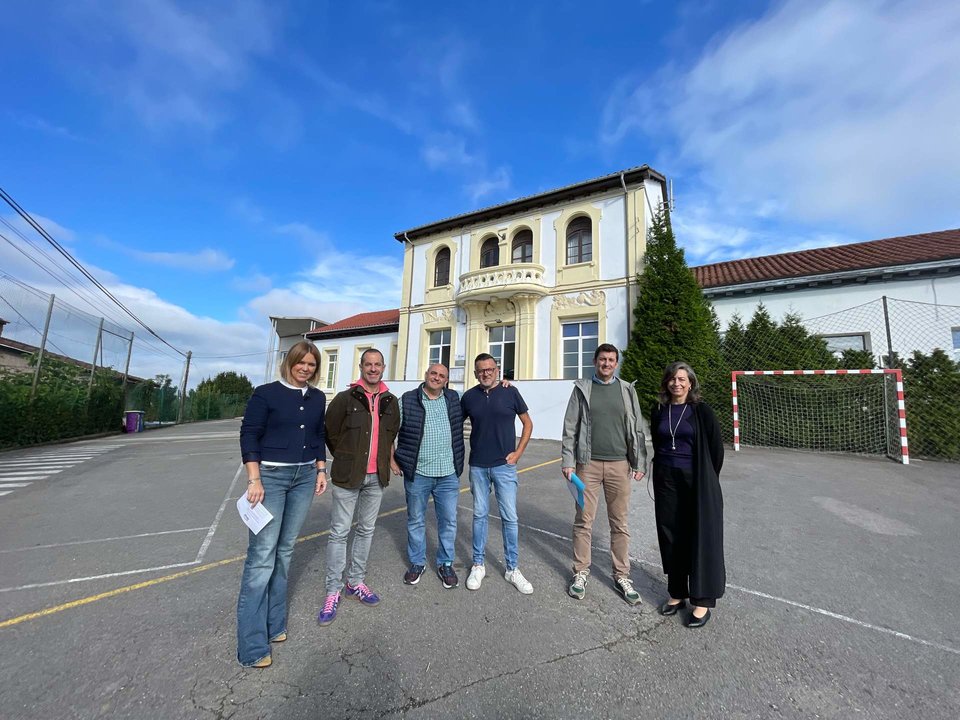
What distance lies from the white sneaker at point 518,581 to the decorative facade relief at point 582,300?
41.8 ft

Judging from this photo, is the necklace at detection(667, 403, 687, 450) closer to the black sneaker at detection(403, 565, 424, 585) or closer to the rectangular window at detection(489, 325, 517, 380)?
the black sneaker at detection(403, 565, 424, 585)

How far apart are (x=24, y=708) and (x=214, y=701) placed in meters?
0.91

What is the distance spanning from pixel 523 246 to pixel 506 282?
2.55 m

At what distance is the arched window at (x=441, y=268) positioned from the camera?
19.4 metres

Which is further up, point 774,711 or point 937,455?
point 937,455

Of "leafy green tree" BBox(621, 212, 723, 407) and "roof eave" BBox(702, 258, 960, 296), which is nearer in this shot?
"roof eave" BBox(702, 258, 960, 296)

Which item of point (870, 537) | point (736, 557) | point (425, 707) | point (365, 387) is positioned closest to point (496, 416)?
point (365, 387)

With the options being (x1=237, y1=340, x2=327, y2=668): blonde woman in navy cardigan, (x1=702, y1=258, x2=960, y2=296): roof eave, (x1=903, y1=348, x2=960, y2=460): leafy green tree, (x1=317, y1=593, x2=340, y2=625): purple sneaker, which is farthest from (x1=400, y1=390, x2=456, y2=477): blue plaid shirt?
(x1=702, y1=258, x2=960, y2=296): roof eave

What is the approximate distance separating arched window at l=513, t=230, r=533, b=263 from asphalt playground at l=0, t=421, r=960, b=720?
13.8 m

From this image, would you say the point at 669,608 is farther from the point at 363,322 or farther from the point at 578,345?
the point at 363,322

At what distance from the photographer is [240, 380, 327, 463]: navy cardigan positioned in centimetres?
246

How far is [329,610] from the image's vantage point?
280cm

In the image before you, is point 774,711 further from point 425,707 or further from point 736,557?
point 736,557

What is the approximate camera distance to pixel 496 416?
3.52 metres
